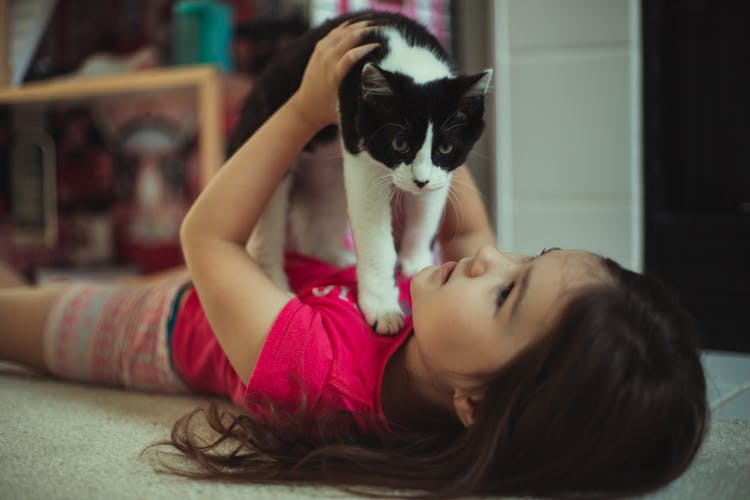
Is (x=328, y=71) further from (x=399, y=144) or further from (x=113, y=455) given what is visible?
(x=113, y=455)

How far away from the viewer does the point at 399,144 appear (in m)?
1.01

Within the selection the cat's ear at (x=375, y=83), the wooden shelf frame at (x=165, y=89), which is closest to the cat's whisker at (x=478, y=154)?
the cat's ear at (x=375, y=83)

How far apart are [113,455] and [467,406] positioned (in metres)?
0.44

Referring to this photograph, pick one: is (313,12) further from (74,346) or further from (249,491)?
(249,491)

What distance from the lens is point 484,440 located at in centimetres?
75

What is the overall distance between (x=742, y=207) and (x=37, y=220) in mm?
2596

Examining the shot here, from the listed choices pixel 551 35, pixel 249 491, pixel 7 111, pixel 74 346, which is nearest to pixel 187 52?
pixel 7 111

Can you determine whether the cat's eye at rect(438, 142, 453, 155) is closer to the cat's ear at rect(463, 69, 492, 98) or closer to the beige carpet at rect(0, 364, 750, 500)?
the cat's ear at rect(463, 69, 492, 98)

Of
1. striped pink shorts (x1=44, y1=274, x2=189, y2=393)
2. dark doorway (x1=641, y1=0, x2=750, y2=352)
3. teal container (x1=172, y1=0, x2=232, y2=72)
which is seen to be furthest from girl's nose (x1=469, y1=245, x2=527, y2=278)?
teal container (x1=172, y1=0, x2=232, y2=72)

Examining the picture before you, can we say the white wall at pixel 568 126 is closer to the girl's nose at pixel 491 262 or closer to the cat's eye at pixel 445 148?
the cat's eye at pixel 445 148

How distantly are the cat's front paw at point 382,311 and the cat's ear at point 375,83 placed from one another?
0.28 metres


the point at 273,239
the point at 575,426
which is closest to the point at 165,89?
the point at 273,239

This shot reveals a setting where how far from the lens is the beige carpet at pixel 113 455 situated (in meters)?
0.75

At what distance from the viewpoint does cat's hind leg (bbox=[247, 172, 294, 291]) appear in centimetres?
124
